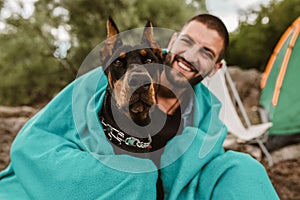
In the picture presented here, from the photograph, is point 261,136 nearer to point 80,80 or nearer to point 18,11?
point 80,80

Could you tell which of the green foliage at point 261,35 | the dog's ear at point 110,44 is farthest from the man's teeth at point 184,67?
the green foliage at point 261,35

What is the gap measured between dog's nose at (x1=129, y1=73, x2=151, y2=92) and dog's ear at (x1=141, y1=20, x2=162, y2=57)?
0.18 meters

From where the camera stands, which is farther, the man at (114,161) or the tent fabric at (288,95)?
the tent fabric at (288,95)

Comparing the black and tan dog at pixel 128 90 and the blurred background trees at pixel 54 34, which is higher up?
the black and tan dog at pixel 128 90

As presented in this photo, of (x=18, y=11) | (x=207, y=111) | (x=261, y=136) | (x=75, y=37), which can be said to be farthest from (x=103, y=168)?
(x=18, y=11)

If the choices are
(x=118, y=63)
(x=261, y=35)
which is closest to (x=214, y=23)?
(x=118, y=63)

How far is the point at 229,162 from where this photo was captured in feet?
4.80

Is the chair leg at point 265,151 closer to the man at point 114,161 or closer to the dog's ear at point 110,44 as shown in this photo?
the man at point 114,161

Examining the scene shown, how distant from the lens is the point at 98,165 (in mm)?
1325

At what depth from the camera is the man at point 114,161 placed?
1.30 m

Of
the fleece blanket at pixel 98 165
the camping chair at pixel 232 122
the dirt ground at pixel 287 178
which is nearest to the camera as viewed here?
the fleece blanket at pixel 98 165

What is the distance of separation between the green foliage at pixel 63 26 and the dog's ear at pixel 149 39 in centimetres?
346

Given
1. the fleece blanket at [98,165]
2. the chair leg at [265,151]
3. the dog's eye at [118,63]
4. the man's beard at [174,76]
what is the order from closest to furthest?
the fleece blanket at [98,165], the dog's eye at [118,63], the man's beard at [174,76], the chair leg at [265,151]

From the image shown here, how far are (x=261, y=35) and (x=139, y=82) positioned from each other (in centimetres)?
617
